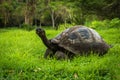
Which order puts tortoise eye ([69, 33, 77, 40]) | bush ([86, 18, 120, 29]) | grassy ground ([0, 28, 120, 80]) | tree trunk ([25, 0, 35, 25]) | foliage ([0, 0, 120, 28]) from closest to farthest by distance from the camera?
grassy ground ([0, 28, 120, 80]) < tortoise eye ([69, 33, 77, 40]) < foliage ([0, 0, 120, 28]) < bush ([86, 18, 120, 29]) < tree trunk ([25, 0, 35, 25])

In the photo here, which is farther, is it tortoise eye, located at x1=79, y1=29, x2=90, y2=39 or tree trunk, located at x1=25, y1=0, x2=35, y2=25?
tree trunk, located at x1=25, y1=0, x2=35, y2=25

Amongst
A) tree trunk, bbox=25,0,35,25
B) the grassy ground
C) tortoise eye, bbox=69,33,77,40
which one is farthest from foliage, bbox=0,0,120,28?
the grassy ground

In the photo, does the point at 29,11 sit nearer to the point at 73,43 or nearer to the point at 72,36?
the point at 72,36

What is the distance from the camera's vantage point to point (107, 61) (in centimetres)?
632

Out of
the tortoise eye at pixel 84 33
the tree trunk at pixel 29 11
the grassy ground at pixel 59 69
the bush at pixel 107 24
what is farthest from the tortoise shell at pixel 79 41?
the tree trunk at pixel 29 11

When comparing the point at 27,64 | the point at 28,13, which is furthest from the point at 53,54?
the point at 28,13

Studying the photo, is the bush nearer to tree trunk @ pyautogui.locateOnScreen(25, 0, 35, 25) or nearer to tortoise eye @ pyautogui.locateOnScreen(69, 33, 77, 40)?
tortoise eye @ pyautogui.locateOnScreen(69, 33, 77, 40)

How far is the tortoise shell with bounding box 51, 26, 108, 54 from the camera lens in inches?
A: 281

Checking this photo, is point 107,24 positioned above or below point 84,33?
below

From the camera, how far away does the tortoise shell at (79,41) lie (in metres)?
7.14

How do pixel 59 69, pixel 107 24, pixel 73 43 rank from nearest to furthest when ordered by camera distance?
pixel 59 69 < pixel 73 43 < pixel 107 24

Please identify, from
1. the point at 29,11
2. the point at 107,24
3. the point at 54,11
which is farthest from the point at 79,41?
the point at 54,11

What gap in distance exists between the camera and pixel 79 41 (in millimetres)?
7203

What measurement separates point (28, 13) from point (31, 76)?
18.1 meters
